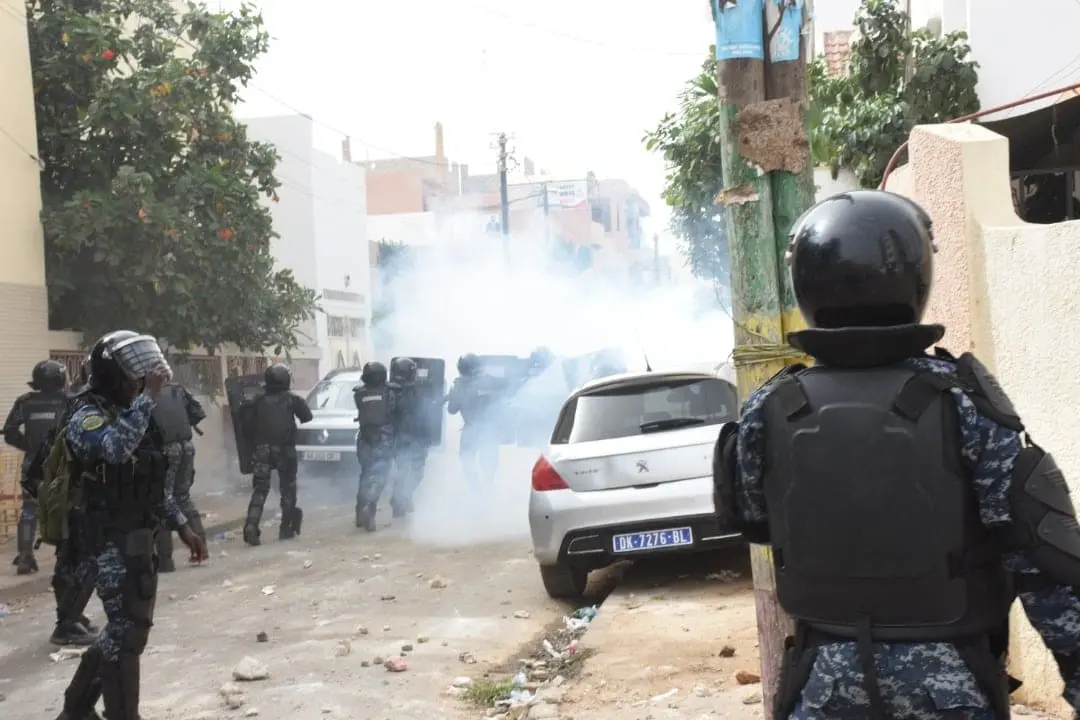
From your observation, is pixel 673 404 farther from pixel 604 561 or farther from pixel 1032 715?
pixel 1032 715

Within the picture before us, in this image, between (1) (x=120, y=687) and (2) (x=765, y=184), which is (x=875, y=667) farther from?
(1) (x=120, y=687)

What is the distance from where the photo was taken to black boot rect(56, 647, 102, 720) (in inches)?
184

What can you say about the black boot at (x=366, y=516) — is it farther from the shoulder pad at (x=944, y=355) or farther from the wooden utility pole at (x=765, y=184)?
the shoulder pad at (x=944, y=355)

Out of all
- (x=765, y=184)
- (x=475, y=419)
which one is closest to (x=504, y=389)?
(x=475, y=419)

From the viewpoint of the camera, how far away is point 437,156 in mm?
69625

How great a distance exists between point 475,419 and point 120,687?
8.98m

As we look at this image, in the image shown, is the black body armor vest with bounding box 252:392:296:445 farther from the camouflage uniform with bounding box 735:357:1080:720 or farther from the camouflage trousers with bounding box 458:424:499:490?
the camouflage uniform with bounding box 735:357:1080:720

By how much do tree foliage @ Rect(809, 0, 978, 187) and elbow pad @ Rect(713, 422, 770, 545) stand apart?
37.8ft

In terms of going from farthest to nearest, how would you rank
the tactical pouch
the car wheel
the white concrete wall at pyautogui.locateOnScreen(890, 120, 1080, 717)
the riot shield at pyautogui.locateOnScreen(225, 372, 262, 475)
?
the riot shield at pyautogui.locateOnScreen(225, 372, 262, 475)
the car wheel
the white concrete wall at pyautogui.locateOnScreen(890, 120, 1080, 717)
the tactical pouch

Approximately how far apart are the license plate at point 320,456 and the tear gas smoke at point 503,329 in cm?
133

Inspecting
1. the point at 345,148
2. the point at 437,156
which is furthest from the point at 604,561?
the point at 437,156

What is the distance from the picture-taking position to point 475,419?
13547 mm

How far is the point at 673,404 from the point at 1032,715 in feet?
11.9

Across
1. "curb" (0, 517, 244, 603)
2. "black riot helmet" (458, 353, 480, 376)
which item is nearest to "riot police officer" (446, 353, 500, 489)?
"black riot helmet" (458, 353, 480, 376)
